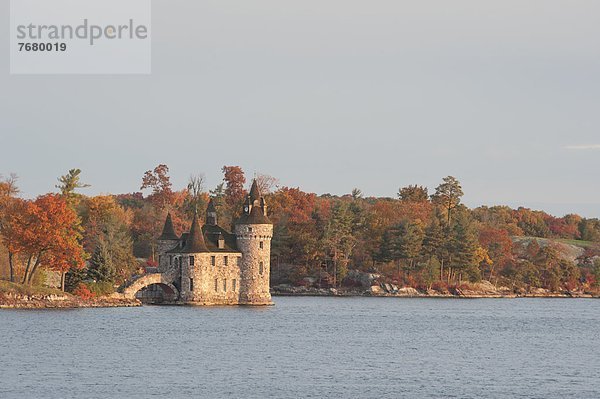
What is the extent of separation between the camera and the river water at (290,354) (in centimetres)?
4428

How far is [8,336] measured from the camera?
6009cm

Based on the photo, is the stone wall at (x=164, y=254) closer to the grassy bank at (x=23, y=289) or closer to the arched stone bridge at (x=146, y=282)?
the arched stone bridge at (x=146, y=282)

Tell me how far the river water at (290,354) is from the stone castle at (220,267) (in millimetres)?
2236

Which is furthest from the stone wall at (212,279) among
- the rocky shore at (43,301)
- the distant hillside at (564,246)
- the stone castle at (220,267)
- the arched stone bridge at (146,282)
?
the distant hillside at (564,246)

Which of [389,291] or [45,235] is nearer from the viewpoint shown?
[45,235]

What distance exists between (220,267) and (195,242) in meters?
2.75

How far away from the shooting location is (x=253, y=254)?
86438 millimetres

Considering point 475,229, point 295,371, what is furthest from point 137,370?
point 475,229

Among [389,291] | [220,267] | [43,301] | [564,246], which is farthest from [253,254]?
[564,246]

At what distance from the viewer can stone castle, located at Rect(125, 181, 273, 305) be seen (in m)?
85.4

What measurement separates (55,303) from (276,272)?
42235 mm

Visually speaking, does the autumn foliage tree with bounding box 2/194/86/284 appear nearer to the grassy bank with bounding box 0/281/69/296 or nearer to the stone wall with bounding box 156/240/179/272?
the grassy bank with bounding box 0/281/69/296

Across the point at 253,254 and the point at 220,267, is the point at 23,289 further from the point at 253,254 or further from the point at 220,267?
the point at 253,254

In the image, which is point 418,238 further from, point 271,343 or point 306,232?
point 271,343
